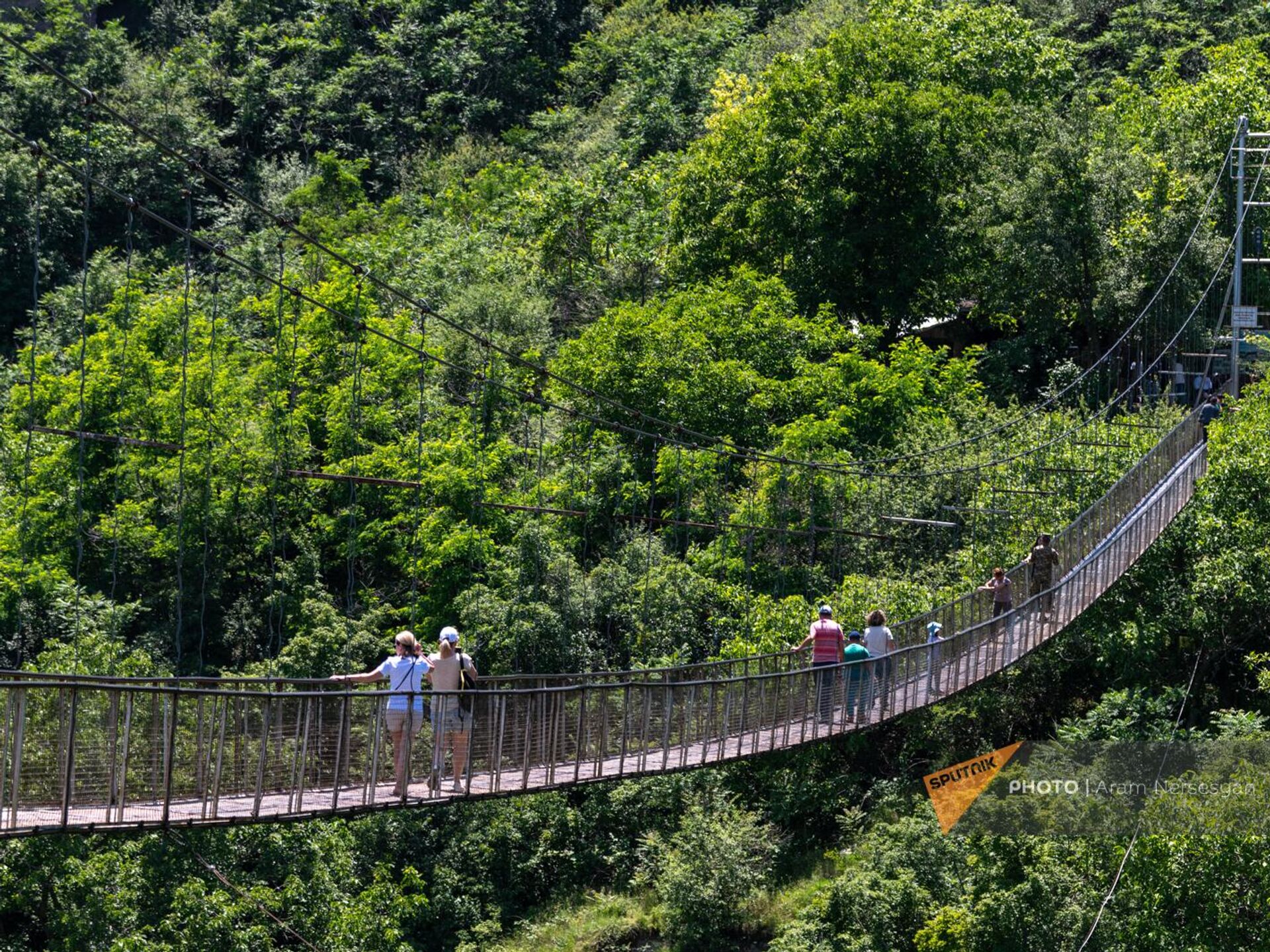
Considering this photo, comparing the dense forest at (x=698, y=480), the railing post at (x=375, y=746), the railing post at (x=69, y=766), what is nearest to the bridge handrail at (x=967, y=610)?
the dense forest at (x=698, y=480)

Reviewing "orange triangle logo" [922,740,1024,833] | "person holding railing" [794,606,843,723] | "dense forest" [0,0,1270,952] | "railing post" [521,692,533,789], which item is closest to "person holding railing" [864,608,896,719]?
"person holding railing" [794,606,843,723]

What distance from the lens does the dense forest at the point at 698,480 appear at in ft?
87.1

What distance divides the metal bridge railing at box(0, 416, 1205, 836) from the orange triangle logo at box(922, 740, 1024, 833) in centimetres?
660

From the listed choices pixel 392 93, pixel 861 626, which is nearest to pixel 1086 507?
pixel 861 626

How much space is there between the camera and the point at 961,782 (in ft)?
91.7

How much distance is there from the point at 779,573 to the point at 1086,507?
4.54 metres

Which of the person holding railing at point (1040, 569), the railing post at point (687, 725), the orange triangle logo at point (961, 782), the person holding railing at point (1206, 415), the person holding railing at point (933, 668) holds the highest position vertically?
the person holding railing at point (1206, 415)

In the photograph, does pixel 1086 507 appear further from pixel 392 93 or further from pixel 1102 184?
pixel 392 93

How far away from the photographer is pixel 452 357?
38219 mm

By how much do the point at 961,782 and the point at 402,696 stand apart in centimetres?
1542

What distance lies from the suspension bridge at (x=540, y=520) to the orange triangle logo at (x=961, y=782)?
105 inches

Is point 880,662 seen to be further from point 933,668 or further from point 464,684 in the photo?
point 464,684

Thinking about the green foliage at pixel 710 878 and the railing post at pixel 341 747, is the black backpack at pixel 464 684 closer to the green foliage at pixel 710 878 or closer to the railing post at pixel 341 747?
the railing post at pixel 341 747

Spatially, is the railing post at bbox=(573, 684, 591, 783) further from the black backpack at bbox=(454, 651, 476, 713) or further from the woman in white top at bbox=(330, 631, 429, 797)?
the woman in white top at bbox=(330, 631, 429, 797)
